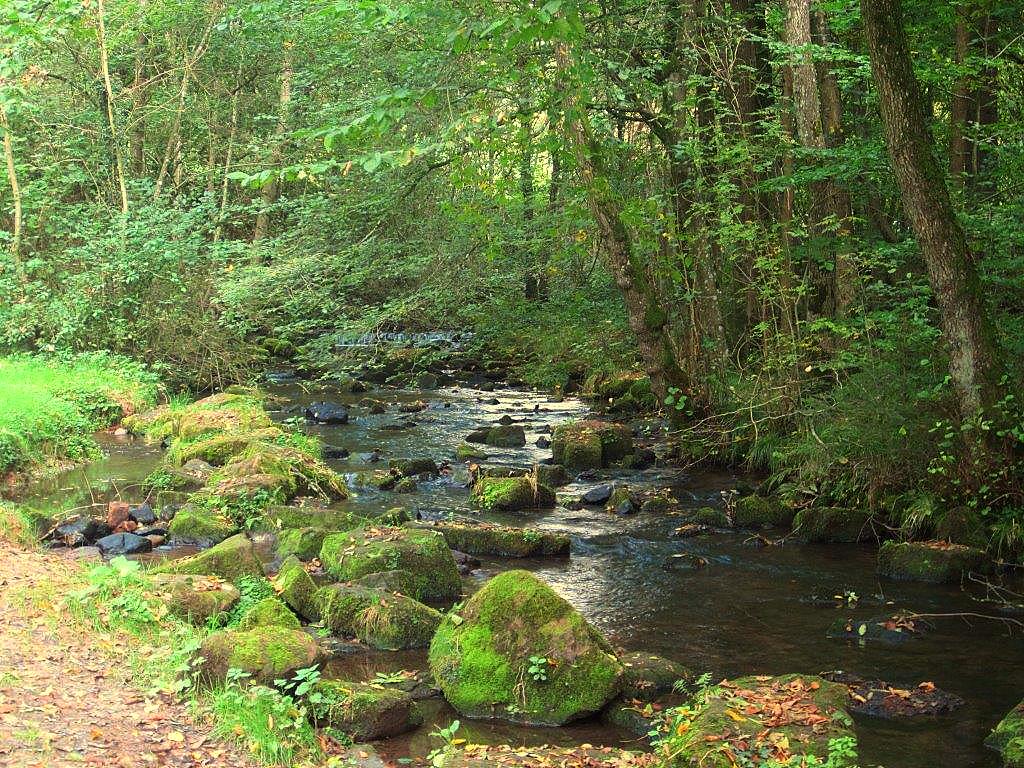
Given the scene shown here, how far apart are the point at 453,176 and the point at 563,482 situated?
4.82 m

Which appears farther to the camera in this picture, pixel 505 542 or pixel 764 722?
pixel 505 542

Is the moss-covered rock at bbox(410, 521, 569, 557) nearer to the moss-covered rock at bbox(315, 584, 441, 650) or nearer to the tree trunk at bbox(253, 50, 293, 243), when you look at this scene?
the moss-covered rock at bbox(315, 584, 441, 650)

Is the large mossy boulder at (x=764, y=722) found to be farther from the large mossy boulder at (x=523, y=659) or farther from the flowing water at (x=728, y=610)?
the large mossy boulder at (x=523, y=659)

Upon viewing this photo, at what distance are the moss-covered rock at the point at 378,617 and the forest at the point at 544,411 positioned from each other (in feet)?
0.10

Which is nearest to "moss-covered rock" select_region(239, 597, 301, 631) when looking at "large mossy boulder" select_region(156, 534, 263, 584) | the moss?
"large mossy boulder" select_region(156, 534, 263, 584)

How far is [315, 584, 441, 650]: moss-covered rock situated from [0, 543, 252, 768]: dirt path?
205 cm

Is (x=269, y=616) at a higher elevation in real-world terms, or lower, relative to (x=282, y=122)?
lower

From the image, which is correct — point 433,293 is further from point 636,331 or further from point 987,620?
point 987,620

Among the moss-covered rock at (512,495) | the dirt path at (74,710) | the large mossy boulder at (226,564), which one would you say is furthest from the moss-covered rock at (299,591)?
the moss-covered rock at (512,495)

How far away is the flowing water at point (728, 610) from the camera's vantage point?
250 inches

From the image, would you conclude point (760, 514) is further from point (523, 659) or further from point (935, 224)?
point (523, 659)

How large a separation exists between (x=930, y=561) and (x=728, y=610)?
2.21m

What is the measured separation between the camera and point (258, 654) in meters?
6.62

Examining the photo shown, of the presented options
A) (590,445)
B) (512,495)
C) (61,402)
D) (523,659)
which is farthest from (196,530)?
(590,445)
